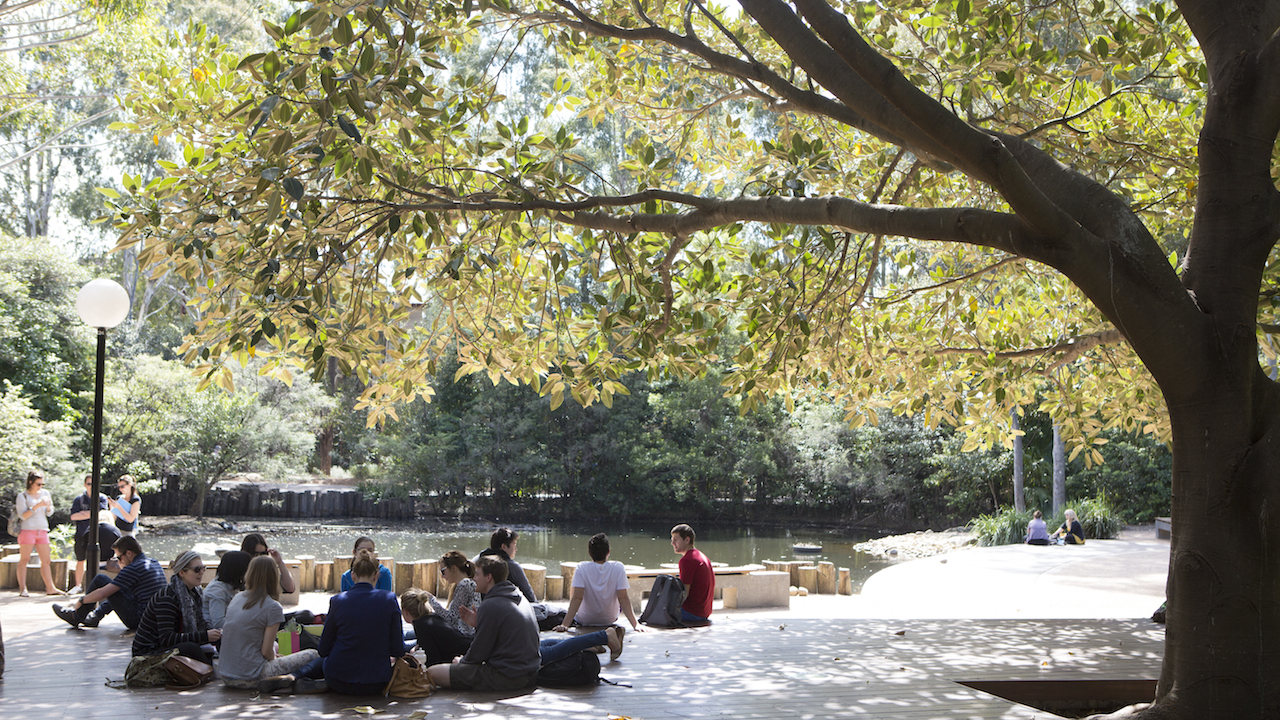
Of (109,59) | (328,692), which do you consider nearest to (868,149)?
(328,692)

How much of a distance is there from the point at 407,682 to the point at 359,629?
43 centimetres

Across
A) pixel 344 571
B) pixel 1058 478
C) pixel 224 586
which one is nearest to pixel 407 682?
pixel 224 586

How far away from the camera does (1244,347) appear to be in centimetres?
405

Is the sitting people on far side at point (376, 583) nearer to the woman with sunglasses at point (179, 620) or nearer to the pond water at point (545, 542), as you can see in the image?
the woman with sunglasses at point (179, 620)

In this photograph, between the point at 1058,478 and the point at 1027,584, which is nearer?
the point at 1027,584

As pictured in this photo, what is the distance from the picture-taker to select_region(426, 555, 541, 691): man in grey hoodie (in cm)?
546

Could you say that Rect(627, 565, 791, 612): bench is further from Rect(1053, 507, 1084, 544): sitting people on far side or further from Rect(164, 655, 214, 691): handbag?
Rect(1053, 507, 1084, 544): sitting people on far side

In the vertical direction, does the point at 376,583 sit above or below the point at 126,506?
below

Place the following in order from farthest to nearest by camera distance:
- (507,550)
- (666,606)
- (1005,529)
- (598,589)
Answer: (1005,529)
(666,606)
(598,589)
(507,550)

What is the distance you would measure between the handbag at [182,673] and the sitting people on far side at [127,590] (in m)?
1.88

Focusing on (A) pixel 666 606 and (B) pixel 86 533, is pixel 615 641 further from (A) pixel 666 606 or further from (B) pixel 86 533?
(B) pixel 86 533

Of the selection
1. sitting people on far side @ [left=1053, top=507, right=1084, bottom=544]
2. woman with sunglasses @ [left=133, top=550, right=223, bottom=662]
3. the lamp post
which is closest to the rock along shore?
sitting people on far side @ [left=1053, top=507, right=1084, bottom=544]

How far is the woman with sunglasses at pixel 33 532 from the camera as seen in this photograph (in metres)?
9.38

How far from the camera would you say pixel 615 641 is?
20.7ft
